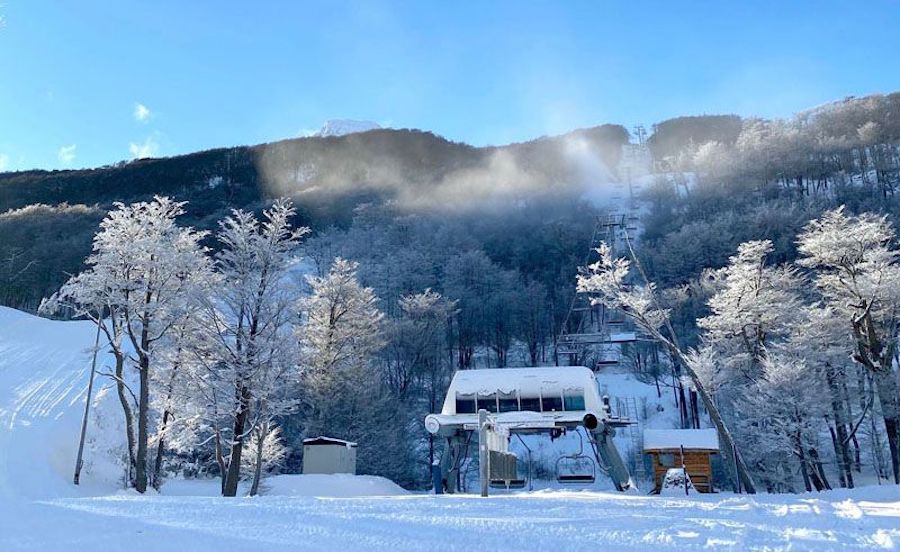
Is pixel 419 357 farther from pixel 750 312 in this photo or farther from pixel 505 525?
pixel 505 525

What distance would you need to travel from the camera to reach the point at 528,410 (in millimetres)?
20359

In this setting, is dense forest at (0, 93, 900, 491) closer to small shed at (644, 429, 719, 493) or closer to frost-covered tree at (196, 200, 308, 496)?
frost-covered tree at (196, 200, 308, 496)

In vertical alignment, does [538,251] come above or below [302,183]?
below

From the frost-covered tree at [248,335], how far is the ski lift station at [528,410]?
5.24 meters

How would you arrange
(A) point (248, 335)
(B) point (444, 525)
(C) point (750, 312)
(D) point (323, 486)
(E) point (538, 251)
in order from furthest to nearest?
(E) point (538, 251) → (C) point (750, 312) → (D) point (323, 486) → (A) point (248, 335) → (B) point (444, 525)

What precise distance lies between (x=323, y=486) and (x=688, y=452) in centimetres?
1437

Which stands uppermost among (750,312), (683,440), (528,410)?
(750,312)

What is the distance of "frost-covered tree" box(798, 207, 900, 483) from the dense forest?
10cm

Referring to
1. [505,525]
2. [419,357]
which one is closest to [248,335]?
[505,525]

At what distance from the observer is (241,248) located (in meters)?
17.6

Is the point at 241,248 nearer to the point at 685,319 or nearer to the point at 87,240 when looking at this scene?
the point at 685,319

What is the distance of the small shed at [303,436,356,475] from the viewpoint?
22281mm

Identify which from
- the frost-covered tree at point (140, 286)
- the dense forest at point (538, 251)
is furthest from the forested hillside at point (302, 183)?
the frost-covered tree at point (140, 286)

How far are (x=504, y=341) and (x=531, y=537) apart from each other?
3917 cm
